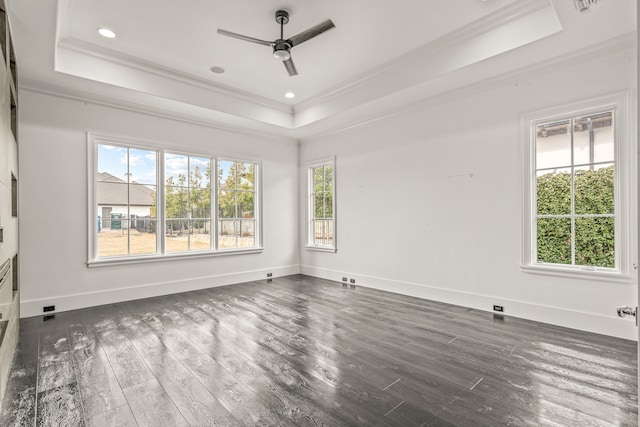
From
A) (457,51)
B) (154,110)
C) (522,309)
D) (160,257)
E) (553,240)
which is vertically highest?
(457,51)

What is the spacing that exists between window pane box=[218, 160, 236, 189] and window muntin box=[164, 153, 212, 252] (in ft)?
0.68

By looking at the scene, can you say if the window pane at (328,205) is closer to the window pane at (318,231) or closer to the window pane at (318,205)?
the window pane at (318,205)

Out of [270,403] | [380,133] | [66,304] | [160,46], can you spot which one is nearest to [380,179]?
[380,133]

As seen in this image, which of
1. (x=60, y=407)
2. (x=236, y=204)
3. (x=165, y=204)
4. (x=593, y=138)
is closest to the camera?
(x=60, y=407)

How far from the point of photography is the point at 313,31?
9.93 ft

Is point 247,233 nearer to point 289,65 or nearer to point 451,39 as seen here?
point 289,65

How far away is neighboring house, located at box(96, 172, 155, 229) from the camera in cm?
452

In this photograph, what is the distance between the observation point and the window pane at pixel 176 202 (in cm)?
515

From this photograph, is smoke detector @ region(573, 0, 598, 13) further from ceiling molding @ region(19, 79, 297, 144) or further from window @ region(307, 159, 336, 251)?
ceiling molding @ region(19, 79, 297, 144)

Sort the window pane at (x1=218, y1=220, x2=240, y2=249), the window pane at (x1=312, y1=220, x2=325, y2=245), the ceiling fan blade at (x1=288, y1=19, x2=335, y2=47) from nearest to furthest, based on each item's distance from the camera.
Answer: the ceiling fan blade at (x1=288, y1=19, x2=335, y2=47) → the window pane at (x1=218, y1=220, x2=240, y2=249) → the window pane at (x1=312, y1=220, x2=325, y2=245)

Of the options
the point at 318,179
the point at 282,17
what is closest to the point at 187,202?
the point at 318,179

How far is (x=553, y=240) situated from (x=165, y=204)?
5.55 meters

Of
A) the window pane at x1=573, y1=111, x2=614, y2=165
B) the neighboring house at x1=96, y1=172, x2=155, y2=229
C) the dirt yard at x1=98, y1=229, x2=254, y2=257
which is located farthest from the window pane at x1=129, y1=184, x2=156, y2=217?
the window pane at x1=573, y1=111, x2=614, y2=165

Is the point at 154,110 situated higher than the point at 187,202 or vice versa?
the point at 154,110
